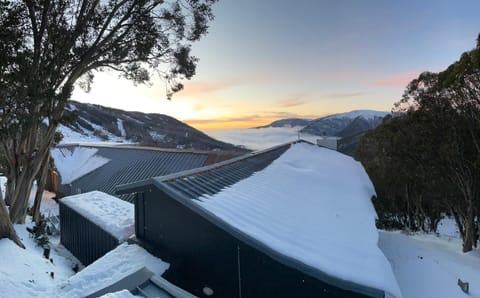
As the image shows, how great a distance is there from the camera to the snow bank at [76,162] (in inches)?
844

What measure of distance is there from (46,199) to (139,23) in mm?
19263

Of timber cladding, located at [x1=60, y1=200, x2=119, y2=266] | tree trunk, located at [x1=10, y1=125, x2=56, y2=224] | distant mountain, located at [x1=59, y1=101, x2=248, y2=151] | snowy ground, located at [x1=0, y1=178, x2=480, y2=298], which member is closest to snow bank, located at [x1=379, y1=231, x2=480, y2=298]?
snowy ground, located at [x1=0, y1=178, x2=480, y2=298]

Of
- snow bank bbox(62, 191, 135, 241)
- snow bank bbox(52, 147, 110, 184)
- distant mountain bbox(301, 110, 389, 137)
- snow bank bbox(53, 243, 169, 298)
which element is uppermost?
distant mountain bbox(301, 110, 389, 137)

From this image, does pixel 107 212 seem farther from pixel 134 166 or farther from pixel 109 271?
pixel 134 166

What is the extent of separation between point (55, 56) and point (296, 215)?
8.53 m

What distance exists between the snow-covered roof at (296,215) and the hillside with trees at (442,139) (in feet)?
29.3

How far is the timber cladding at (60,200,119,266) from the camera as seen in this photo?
8.24 m

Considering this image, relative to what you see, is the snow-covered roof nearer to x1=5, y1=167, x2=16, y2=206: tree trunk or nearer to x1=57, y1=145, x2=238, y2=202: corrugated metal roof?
x1=57, y1=145, x2=238, y2=202: corrugated metal roof

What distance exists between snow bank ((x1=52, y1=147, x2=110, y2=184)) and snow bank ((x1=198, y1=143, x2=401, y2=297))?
17834 millimetres

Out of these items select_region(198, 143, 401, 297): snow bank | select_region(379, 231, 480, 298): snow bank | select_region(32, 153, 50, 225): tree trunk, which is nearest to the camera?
select_region(198, 143, 401, 297): snow bank

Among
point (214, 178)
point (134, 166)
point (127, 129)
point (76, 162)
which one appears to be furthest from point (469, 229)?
point (127, 129)

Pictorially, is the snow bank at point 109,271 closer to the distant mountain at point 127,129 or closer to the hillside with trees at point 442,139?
the hillside with trees at point 442,139

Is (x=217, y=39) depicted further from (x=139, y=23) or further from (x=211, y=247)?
(x=211, y=247)

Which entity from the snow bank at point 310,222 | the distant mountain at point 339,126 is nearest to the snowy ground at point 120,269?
the snow bank at point 310,222
